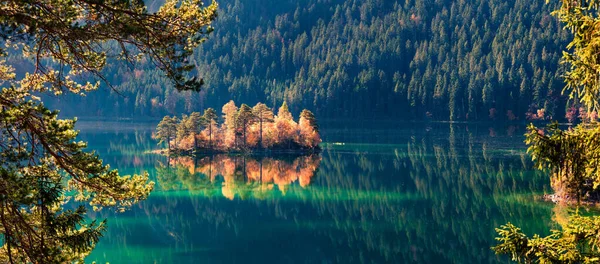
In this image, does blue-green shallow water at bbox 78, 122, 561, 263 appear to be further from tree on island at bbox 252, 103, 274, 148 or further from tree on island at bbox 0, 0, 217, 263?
tree on island at bbox 0, 0, 217, 263

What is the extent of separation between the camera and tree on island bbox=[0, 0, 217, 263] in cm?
1057

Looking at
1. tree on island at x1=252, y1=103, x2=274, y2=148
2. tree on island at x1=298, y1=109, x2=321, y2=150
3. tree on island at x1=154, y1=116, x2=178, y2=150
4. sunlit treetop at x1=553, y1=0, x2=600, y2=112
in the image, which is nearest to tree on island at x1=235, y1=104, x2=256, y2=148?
tree on island at x1=252, y1=103, x2=274, y2=148

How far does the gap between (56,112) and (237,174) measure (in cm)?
6538

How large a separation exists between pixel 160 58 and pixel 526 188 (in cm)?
5593

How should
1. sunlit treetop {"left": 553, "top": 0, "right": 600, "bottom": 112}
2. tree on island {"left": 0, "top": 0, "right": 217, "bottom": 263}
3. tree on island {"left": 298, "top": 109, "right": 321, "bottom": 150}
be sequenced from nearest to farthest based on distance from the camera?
sunlit treetop {"left": 553, "top": 0, "right": 600, "bottom": 112} → tree on island {"left": 0, "top": 0, "right": 217, "bottom": 263} → tree on island {"left": 298, "top": 109, "right": 321, "bottom": 150}

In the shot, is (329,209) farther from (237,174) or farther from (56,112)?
Answer: (56,112)

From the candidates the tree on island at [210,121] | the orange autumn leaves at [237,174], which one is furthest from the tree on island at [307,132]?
the tree on island at [210,121]

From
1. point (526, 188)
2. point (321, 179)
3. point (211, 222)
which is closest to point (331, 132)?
point (321, 179)

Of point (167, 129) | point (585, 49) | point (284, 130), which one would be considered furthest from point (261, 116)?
point (585, 49)

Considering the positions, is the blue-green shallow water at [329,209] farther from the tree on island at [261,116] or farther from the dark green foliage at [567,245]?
the dark green foliage at [567,245]

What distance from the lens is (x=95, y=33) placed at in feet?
37.4

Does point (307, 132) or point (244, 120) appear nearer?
point (244, 120)

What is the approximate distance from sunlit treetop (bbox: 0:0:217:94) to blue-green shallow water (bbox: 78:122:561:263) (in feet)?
89.7

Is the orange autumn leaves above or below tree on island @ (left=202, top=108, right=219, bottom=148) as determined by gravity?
below
